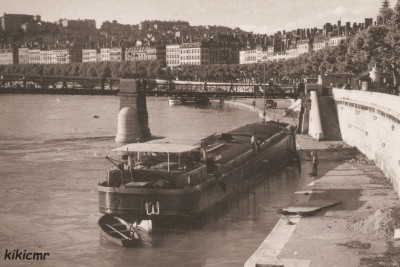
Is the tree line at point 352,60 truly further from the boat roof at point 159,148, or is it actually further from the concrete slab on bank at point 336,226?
the boat roof at point 159,148

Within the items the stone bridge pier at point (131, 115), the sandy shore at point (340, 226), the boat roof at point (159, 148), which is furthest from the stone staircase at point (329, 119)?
the boat roof at point (159, 148)

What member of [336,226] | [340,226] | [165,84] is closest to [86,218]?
[336,226]

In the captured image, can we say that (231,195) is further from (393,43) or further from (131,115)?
(131,115)

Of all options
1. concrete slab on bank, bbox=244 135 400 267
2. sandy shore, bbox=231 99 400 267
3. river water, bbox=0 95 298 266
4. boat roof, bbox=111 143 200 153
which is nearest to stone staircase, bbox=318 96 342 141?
→ river water, bbox=0 95 298 266

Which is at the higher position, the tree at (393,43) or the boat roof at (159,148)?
the tree at (393,43)

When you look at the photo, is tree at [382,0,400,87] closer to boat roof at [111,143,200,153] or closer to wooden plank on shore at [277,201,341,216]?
wooden plank on shore at [277,201,341,216]

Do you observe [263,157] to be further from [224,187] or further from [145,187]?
[145,187]
